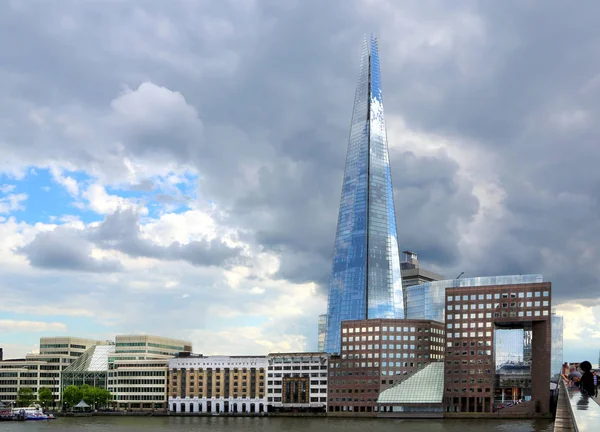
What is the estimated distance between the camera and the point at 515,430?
14700cm

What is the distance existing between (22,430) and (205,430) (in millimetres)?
37825

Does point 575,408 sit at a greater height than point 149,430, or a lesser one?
greater

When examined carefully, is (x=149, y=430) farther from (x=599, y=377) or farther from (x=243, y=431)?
(x=599, y=377)

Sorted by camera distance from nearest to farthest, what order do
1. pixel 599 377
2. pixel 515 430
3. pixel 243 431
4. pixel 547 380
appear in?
pixel 599 377 → pixel 515 430 → pixel 243 431 → pixel 547 380

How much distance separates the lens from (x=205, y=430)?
526ft

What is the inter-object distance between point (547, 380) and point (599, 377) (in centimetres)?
15873

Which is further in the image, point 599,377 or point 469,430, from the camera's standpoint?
point 469,430

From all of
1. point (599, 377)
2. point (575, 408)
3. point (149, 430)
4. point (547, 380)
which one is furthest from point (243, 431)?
point (575, 408)

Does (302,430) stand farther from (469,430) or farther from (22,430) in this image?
(22,430)

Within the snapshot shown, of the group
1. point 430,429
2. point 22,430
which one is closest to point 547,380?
point 430,429

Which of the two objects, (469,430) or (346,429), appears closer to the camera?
(469,430)

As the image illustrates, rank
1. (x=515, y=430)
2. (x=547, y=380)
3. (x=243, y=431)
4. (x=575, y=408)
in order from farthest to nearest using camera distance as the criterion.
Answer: (x=547, y=380), (x=243, y=431), (x=515, y=430), (x=575, y=408)

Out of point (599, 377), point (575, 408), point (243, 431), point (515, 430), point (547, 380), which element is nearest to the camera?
point (575, 408)

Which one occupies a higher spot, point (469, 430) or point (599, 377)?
point (599, 377)
